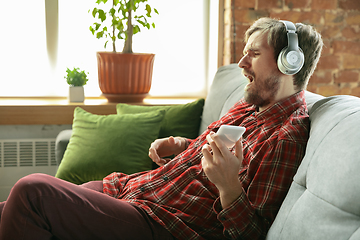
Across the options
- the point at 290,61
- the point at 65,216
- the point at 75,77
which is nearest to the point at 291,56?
the point at 290,61

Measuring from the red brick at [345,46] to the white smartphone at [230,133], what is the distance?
1561mm

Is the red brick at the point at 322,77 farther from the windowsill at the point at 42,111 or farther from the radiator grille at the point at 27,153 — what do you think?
the radiator grille at the point at 27,153

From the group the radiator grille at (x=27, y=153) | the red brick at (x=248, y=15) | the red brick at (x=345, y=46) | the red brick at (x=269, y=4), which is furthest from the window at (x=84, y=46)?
the red brick at (x=345, y=46)

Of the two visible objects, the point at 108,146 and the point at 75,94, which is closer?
the point at 108,146

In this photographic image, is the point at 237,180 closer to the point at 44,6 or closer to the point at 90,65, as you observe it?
the point at 90,65

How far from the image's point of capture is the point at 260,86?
115 cm

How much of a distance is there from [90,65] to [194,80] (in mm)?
798

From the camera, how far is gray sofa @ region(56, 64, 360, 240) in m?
0.68

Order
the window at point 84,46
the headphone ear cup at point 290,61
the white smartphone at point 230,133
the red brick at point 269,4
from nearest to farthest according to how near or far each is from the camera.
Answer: the white smartphone at point 230,133 → the headphone ear cup at point 290,61 → the red brick at point 269,4 → the window at point 84,46

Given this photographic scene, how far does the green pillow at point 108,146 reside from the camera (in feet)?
5.58

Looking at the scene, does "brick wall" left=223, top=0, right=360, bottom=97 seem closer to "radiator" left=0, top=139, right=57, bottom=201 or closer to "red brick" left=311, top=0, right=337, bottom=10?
"red brick" left=311, top=0, right=337, bottom=10

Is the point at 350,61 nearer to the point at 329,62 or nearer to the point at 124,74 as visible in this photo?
the point at 329,62

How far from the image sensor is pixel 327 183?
2.46 ft

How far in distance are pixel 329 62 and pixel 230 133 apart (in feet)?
5.06
